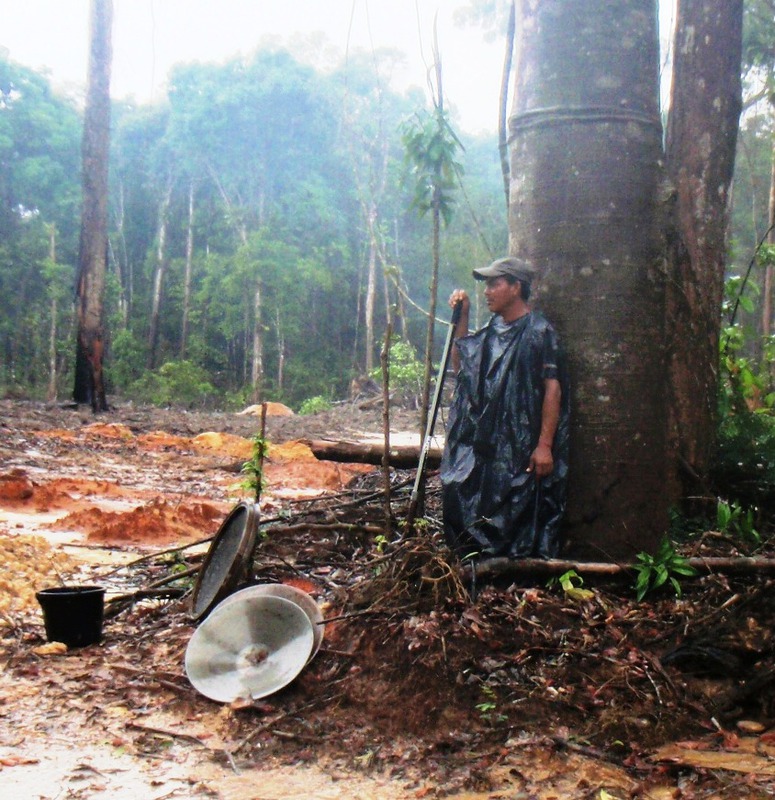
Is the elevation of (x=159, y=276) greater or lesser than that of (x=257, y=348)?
greater

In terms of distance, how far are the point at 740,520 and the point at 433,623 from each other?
→ 213cm

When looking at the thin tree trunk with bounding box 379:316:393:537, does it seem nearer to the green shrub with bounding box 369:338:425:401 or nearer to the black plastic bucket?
the black plastic bucket

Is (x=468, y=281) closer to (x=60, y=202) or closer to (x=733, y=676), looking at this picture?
(x=60, y=202)

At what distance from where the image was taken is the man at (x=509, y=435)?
3.91m

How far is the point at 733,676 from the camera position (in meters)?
3.25

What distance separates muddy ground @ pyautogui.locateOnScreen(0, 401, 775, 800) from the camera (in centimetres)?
275

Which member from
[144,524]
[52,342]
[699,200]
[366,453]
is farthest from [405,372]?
[699,200]

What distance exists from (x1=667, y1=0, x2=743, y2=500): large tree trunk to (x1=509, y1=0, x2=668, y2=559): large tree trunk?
86cm

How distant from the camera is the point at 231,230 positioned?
34.6 m

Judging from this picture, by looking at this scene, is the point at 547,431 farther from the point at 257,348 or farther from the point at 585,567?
the point at 257,348

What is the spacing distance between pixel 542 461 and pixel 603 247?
1.06 m

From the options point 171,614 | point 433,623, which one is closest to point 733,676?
point 433,623

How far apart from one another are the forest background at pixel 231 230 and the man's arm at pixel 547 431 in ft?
81.1

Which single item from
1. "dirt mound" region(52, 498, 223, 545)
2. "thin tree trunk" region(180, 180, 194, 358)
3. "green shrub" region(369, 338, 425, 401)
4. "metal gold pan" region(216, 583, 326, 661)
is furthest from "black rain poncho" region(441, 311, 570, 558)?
"thin tree trunk" region(180, 180, 194, 358)
